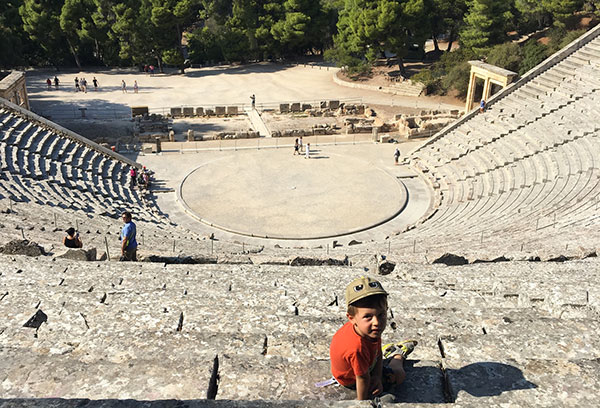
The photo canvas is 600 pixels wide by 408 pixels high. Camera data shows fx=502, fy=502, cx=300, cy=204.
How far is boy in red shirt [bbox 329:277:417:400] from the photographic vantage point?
3.87m

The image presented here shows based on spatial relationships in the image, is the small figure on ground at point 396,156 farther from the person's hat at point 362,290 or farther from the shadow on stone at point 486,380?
the person's hat at point 362,290

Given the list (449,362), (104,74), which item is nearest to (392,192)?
(449,362)

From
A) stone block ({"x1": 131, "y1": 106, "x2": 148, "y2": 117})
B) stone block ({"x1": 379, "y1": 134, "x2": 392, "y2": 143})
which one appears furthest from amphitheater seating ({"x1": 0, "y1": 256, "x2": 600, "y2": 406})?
stone block ({"x1": 131, "y1": 106, "x2": 148, "y2": 117})

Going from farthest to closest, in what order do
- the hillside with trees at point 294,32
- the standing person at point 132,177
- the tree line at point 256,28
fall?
the tree line at point 256,28, the hillside with trees at point 294,32, the standing person at point 132,177

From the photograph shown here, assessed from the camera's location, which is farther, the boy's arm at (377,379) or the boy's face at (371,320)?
the boy's arm at (377,379)

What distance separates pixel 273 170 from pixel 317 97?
18.5 m

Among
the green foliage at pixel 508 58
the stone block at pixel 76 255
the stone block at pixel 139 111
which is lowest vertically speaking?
the stone block at pixel 139 111

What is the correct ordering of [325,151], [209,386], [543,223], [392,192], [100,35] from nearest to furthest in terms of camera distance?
[209,386] < [543,223] < [392,192] < [325,151] < [100,35]

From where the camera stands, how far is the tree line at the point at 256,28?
137ft

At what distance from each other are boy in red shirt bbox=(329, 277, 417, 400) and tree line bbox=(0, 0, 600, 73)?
40.7 meters

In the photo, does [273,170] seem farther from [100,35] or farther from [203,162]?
[100,35]

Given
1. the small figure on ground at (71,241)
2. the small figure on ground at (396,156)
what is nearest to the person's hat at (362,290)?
the small figure on ground at (71,241)

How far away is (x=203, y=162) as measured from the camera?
26.5 metres

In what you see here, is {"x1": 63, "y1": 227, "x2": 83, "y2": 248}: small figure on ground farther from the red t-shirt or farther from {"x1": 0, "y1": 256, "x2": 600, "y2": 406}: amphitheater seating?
the red t-shirt
